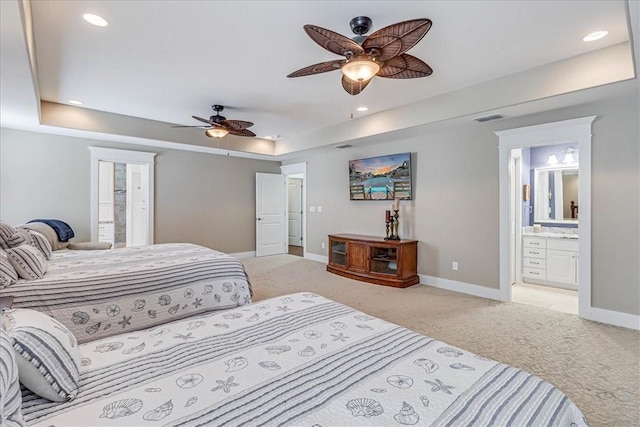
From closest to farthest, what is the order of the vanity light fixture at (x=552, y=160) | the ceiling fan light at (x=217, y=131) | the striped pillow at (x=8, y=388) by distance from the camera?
the striped pillow at (x=8, y=388) → the ceiling fan light at (x=217, y=131) → the vanity light fixture at (x=552, y=160)

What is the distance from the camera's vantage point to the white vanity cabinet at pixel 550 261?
4.53 m

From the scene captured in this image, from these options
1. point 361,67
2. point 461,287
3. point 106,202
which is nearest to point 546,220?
point 461,287

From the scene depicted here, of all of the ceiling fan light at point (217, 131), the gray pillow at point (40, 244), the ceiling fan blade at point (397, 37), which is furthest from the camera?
the ceiling fan light at point (217, 131)

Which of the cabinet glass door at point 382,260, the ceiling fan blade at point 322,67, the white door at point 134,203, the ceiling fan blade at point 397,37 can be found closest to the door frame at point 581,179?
the cabinet glass door at point 382,260

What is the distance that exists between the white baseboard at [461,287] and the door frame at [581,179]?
13 centimetres

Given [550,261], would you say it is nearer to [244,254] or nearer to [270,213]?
[270,213]

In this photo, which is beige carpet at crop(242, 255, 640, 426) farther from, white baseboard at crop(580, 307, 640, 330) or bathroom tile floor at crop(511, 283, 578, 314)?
bathroom tile floor at crop(511, 283, 578, 314)

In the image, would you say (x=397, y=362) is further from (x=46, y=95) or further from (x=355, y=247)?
(x=46, y=95)

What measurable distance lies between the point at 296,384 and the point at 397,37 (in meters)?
2.07

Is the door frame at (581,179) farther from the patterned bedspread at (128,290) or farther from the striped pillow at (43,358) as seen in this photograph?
the striped pillow at (43,358)

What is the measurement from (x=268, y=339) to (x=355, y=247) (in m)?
3.83

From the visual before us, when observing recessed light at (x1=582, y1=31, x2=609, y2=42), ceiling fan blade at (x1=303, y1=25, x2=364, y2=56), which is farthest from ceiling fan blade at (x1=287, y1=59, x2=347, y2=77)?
recessed light at (x1=582, y1=31, x2=609, y2=42)

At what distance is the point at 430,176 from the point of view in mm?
4742

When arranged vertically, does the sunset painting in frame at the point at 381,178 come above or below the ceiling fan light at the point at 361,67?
below
